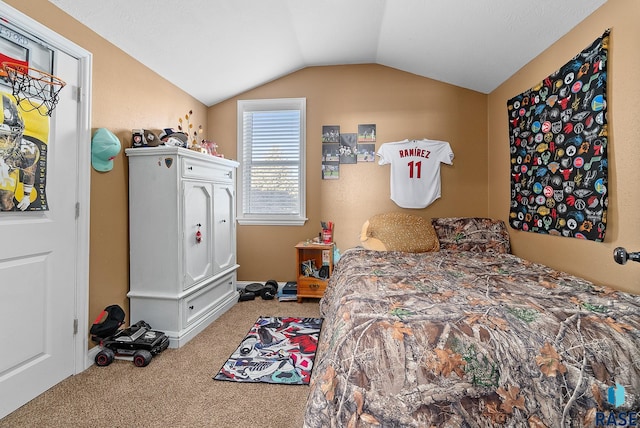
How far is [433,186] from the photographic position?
3189mm

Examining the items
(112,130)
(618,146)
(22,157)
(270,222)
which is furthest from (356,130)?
(22,157)

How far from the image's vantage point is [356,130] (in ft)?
10.9

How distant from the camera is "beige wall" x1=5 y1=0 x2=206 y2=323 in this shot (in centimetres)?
196

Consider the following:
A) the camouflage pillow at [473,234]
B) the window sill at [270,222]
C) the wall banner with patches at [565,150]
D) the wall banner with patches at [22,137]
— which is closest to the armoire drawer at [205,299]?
the window sill at [270,222]

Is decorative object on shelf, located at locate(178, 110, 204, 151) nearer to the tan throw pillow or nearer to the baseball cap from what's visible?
the baseball cap

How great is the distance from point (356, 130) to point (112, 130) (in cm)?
231

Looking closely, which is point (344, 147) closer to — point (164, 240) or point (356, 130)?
point (356, 130)

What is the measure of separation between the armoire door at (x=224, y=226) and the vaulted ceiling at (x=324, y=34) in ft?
3.85

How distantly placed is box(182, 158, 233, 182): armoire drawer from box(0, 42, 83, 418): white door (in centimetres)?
67

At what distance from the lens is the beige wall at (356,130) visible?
3201 millimetres

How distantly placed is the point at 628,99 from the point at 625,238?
78cm

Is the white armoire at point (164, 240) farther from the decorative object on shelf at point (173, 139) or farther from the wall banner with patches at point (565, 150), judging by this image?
the wall banner with patches at point (565, 150)

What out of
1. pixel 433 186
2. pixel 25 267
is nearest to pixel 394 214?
pixel 433 186

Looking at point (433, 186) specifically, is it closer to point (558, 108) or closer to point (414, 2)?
point (558, 108)
